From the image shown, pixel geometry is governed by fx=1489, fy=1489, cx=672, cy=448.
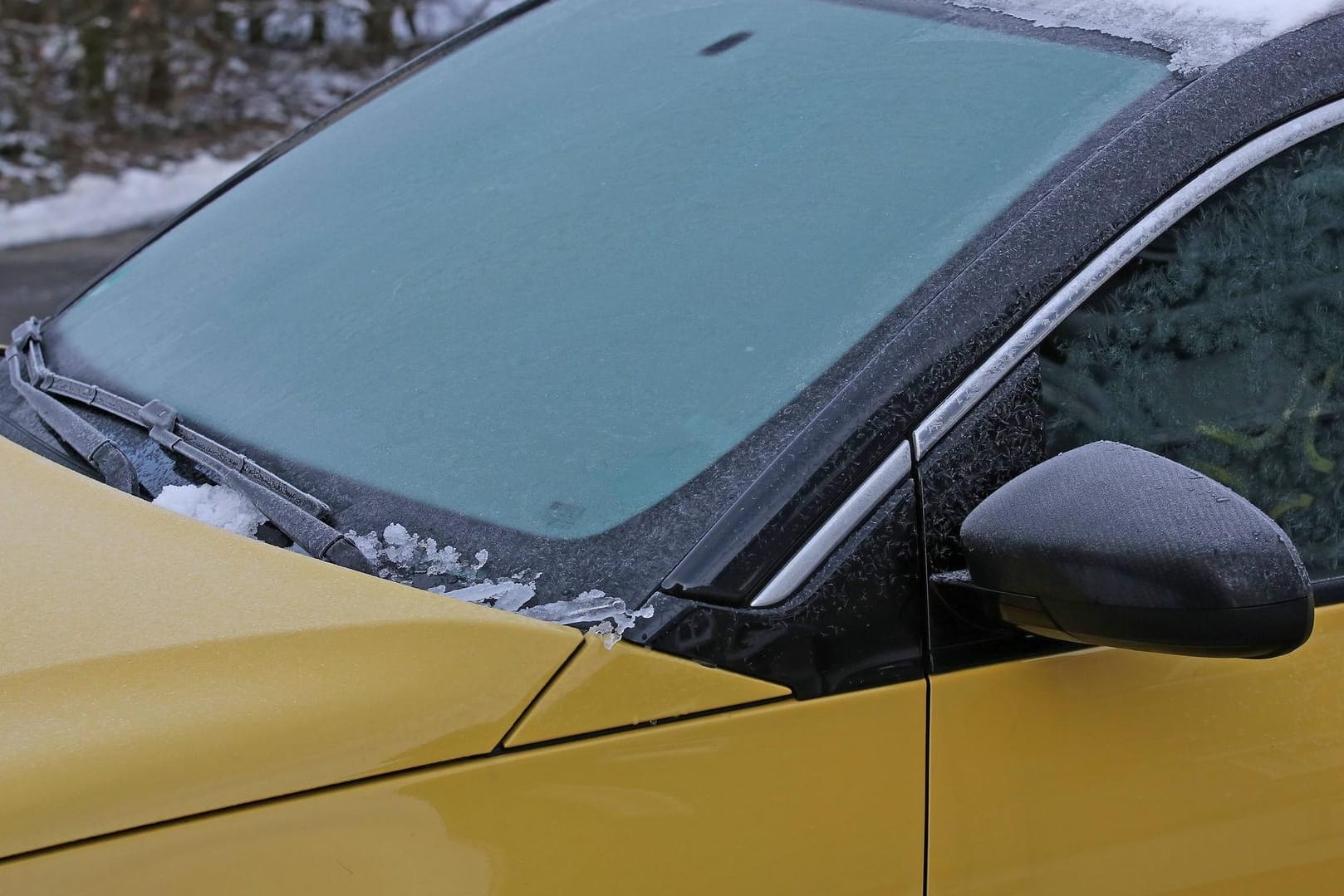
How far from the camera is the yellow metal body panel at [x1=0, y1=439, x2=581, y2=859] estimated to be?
1.12 meters

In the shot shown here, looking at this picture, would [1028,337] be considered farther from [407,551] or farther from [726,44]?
[726,44]

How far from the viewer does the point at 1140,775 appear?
137 centimetres

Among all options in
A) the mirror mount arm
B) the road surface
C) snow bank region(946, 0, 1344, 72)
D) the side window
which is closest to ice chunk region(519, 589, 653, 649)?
the mirror mount arm

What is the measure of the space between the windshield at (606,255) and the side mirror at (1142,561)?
256mm

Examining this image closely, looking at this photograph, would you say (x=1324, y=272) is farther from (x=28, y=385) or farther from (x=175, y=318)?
(x=28, y=385)

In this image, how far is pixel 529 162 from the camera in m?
1.90

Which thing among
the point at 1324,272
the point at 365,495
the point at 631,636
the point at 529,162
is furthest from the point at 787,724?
the point at 529,162

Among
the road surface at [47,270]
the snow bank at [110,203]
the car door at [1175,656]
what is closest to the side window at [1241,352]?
the car door at [1175,656]

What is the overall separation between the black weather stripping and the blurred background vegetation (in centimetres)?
785

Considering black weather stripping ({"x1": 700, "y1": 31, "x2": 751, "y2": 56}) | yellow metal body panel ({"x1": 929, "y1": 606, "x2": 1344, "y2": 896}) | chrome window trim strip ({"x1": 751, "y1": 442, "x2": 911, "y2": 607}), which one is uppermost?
black weather stripping ({"x1": 700, "y1": 31, "x2": 751, "y2": 56})

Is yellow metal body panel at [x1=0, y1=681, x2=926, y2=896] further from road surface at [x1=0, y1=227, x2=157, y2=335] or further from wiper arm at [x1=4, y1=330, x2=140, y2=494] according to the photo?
road surface at [x1=0, y1=227, x2=157, y2=335]

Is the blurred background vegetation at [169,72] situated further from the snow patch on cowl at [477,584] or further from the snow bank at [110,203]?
the snow patch on cowl at [477,584]

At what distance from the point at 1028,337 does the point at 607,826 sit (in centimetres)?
58

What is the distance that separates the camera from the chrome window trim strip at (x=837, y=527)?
4.18 feet
